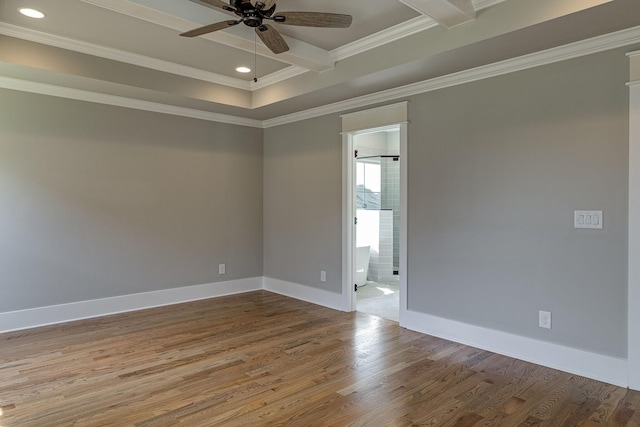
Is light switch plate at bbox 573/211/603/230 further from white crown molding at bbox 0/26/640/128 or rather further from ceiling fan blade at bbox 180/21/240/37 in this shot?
ceiling fan blade at bbox 180/21/240/37

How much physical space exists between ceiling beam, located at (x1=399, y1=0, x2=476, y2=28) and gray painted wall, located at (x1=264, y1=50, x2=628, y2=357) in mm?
731

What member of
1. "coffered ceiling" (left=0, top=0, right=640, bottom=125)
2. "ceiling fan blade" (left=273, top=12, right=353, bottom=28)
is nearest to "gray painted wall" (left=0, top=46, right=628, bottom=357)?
"coffered ceiling" (left=0, top=0, right=640, bottom=125)

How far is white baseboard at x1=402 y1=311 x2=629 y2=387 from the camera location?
2.64 m

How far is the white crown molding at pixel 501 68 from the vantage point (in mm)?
2581

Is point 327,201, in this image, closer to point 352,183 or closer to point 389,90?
point 352,183

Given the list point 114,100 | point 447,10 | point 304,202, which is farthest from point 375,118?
point 114,100

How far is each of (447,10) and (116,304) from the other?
14.0 ft

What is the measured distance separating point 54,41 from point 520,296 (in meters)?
4.41

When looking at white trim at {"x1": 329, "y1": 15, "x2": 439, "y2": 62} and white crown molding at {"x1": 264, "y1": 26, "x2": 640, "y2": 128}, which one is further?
white trim at {"x1": 329, "y1": 15, "x2": 439, "y2": 62}

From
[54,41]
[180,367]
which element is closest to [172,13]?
[54,41]

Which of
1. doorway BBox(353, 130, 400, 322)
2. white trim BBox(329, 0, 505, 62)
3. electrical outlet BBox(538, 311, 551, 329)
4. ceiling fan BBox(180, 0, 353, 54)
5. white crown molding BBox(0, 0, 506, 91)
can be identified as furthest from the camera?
doorway BBox(353, 130, 400, 322)

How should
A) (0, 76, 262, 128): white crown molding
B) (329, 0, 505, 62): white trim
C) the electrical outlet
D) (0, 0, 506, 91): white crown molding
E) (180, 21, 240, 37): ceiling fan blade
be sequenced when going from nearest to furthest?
(180, 21, 240, 37): ceiling fan blade, (329, 0, 505, 62): white trim, the electrical outlet, (0, 0, 506, 91): white crown molding, (0, 76, 262, 128): white crown molding

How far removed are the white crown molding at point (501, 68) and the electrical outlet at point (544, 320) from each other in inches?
74.2

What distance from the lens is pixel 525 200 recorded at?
3.03 metres
